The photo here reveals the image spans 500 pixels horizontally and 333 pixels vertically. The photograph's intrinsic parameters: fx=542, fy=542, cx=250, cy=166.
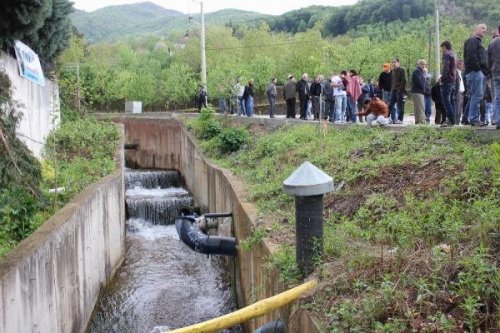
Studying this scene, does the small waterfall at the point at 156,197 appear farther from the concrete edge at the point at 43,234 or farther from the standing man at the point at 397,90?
the standing man at the point at 397,90

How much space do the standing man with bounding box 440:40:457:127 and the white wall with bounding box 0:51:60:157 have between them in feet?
28.0

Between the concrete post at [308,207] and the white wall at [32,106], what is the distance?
27.3 feet

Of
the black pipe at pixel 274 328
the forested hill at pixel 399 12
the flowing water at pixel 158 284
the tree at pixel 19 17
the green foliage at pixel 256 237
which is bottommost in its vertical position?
the flowing water at pixel 158 284

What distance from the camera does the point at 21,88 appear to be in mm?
13781

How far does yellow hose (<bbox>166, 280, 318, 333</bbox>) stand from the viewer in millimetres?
4145

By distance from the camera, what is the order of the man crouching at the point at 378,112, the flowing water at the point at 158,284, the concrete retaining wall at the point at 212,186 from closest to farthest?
1. the concrete retaining wall at the point at 212,186
2. the flowing water at the point at 158,284
3. the man crouching at the point at 378,112

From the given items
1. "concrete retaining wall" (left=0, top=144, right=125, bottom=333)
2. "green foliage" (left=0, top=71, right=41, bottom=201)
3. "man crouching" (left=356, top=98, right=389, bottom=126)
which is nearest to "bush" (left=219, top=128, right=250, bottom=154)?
"concrete retaining wall" (left=0, top=144, right=125, bottom=333)

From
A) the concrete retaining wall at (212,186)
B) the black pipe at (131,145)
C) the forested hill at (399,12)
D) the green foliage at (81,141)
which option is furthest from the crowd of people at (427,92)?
the forested hill at (399,12)

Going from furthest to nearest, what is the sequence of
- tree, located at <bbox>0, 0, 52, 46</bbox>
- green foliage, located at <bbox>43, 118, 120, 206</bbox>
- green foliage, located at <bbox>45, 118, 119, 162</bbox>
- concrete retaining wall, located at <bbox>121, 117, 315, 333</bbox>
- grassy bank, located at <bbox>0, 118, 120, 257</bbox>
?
1. green foliage, located at <bbox>45, 118, 119, 162</bbox>
2. green foliage, located at <bbox>43, 118, 120, 206</bbox>
3. tree, located at <bbox>0, 0, 52, 46</bbox>
4. grassy bank, located at <bbox>0, 118, 120, 257</bbox>
5. concrete retaining wall, located at <bbox>121, 117, 315, 333</bbox>

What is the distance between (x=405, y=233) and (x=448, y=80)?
6.10m

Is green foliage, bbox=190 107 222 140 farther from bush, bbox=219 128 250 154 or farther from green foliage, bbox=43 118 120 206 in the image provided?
green foliage, bbox=43 118 120 206

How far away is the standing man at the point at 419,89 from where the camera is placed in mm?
11711

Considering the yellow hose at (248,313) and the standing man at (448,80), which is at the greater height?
the standing man at (448,80)

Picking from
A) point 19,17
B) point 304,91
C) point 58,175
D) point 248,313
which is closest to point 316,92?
point 304,91
